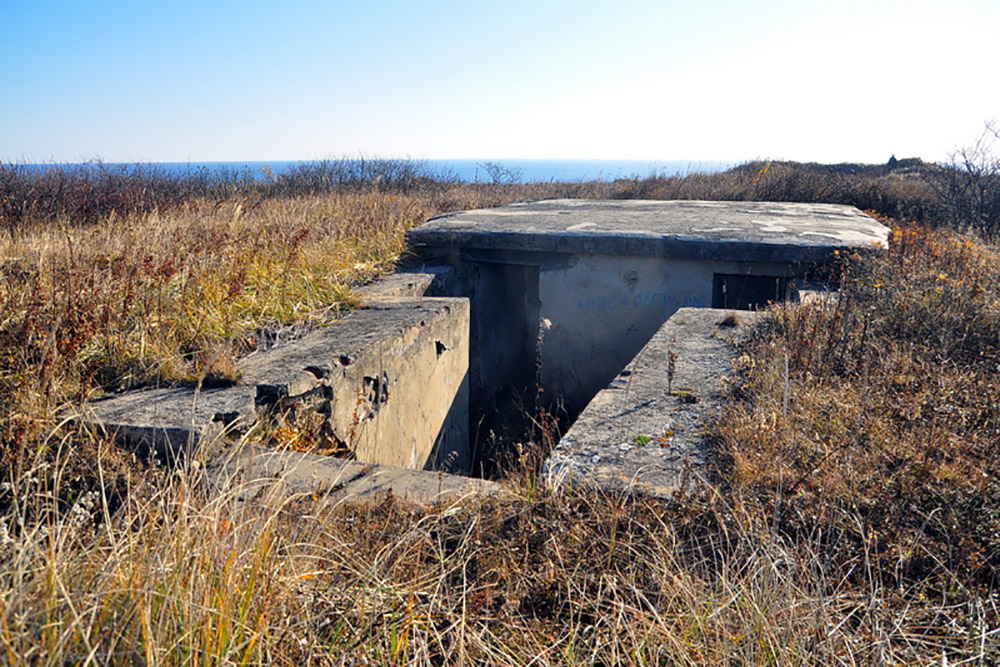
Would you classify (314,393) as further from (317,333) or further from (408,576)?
(408,576)

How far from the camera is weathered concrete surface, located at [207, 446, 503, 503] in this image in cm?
236

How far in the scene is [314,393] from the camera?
11.2ft

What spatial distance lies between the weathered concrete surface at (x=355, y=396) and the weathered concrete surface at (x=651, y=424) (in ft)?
2.94

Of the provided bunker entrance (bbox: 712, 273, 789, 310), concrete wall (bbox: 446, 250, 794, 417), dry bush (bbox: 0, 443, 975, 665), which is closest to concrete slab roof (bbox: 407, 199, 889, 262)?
concrete wall (bbox: 446, 250, 794, 417)

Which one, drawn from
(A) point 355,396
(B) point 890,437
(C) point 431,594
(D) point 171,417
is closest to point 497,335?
(A) point 355,396

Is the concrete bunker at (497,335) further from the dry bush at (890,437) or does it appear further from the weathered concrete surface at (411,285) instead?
the dry bush at (890,437)

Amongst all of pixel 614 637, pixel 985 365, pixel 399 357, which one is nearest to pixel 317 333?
pixel 399 357

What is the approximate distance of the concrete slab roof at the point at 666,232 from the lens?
566 centimetres

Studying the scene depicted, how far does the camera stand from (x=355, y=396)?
3.78 meters

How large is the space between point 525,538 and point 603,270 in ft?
14.6

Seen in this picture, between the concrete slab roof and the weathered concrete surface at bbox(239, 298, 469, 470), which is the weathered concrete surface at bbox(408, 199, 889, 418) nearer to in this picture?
the concrete slab roof

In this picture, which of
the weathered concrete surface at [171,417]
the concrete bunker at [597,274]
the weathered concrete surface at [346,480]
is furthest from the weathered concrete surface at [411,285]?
the weathered concrete surface at [346,480]

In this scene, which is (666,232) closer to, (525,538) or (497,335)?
(497,335)

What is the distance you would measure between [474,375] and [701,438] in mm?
4060
